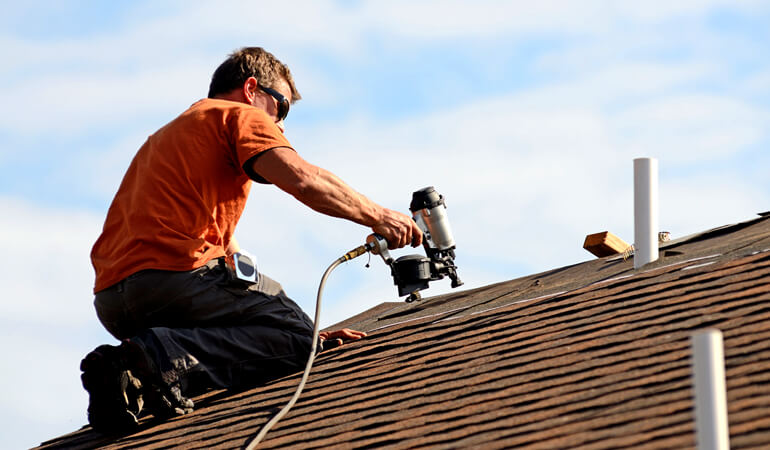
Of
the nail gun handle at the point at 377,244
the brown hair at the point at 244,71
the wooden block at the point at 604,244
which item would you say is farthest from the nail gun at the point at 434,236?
the wooden block at the point at 604,244

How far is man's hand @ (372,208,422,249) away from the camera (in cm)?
504

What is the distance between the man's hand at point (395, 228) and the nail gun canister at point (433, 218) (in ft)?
1.39

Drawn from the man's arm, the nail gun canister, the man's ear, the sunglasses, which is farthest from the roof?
the man's ear

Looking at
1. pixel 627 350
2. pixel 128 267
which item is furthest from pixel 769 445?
pixel 128 267

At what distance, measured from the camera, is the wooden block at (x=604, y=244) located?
6.58 m

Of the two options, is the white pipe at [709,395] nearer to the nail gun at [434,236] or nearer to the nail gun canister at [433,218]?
the nail gun at [434,236]

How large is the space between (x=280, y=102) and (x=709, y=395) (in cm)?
329

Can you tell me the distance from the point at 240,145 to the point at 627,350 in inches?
73.9

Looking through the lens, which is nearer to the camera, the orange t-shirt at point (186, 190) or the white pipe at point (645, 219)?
the orange t-shirt at point (186, 190)

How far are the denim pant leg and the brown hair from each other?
1.01 meters

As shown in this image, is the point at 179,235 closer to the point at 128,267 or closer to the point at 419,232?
the point at 128,267

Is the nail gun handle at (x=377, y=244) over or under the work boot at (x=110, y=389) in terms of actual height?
over

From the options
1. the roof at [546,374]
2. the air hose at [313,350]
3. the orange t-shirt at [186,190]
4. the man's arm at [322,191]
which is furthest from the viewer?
the orange t-shirt at [186,190]

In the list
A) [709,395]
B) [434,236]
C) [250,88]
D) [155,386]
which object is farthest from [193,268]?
[709,395]
